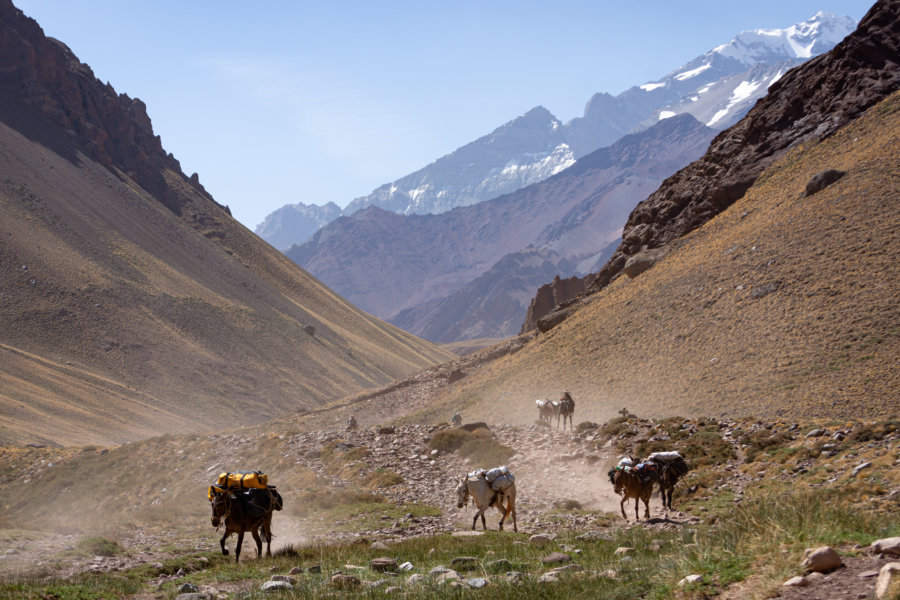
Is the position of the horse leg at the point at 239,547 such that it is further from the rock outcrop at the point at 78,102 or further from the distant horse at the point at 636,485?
the rock outcrop at the point at 78,102

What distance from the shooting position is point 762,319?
3953 cm

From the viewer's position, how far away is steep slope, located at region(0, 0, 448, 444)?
76.9 metres

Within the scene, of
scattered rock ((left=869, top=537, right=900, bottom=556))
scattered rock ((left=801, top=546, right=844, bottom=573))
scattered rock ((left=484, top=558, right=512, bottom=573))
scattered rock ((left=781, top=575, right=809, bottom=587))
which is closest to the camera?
scattered rock ((left=781, top=575, right=809, bottom=587))

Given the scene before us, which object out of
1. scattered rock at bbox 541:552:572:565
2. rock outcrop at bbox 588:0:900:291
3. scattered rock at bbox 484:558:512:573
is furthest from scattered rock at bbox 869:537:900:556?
rock outcrop at bbox 588:0:900:291

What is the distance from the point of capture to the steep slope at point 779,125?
5606 centimetres

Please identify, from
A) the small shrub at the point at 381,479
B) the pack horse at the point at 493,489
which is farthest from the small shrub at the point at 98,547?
the small shrub at the point at 381,479

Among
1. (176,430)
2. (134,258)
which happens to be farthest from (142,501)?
(134,258)

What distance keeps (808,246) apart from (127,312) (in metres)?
87.2

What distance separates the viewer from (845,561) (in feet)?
26.1

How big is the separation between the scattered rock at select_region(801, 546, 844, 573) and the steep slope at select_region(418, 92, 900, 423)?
22.8 m

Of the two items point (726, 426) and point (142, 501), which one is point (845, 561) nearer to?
point (726, 426)

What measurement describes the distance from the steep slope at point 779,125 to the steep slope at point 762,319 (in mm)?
2854

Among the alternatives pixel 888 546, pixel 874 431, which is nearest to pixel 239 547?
pixel 888 546

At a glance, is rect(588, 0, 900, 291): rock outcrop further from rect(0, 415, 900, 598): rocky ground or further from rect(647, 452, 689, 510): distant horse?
rect(647, 452, 689, 510): distant horse
